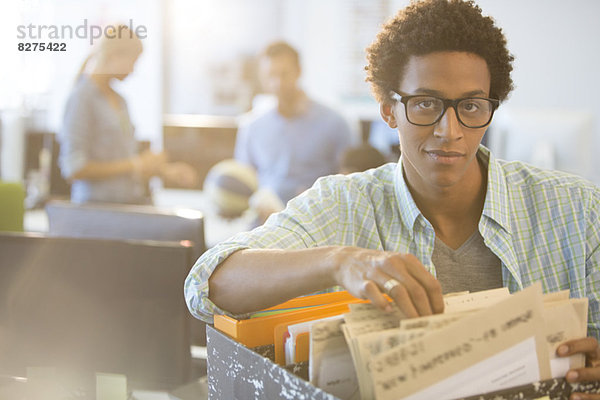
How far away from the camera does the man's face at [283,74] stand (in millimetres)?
3504

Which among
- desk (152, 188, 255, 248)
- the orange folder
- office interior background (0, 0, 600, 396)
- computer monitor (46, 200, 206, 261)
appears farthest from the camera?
desk (152, 188, 255, 248)

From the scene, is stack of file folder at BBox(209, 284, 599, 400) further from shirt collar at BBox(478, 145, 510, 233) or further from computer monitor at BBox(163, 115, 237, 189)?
computer monitor at BBox(163, 115, 237, 189)

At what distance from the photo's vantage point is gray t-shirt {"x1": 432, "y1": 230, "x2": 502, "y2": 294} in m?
1.12

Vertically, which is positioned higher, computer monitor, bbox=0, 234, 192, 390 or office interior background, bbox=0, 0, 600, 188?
office interior background, bbox=0, 0, 600, 188

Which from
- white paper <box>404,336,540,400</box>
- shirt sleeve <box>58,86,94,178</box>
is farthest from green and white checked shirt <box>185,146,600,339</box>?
shirt sleeve <box>58,86,94,178</box>

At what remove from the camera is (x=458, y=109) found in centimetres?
103

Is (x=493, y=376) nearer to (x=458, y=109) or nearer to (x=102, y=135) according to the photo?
(x=458, y=109)

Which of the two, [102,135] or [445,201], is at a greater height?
[102,135]

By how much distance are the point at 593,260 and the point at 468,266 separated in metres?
0.22

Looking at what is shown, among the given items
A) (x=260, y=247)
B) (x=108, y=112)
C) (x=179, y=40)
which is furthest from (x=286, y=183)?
(x=179, y=40)

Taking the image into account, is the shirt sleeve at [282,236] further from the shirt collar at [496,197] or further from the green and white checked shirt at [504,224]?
the shirt collar at [496,197]

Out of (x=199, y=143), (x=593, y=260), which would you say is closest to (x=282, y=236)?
(x=593, y=260)

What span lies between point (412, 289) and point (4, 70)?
155cm

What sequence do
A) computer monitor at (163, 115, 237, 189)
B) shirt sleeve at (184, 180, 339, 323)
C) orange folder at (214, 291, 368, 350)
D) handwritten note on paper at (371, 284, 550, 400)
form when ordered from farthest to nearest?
1. computer monitor at (163, 115, 237, 189)
2. shirt sleeve at (184, 180, 339, 323)
3. orange folder at (214, 291, 368, 350)
4. handwritten note on paper at (371, 284, 550, 400)
